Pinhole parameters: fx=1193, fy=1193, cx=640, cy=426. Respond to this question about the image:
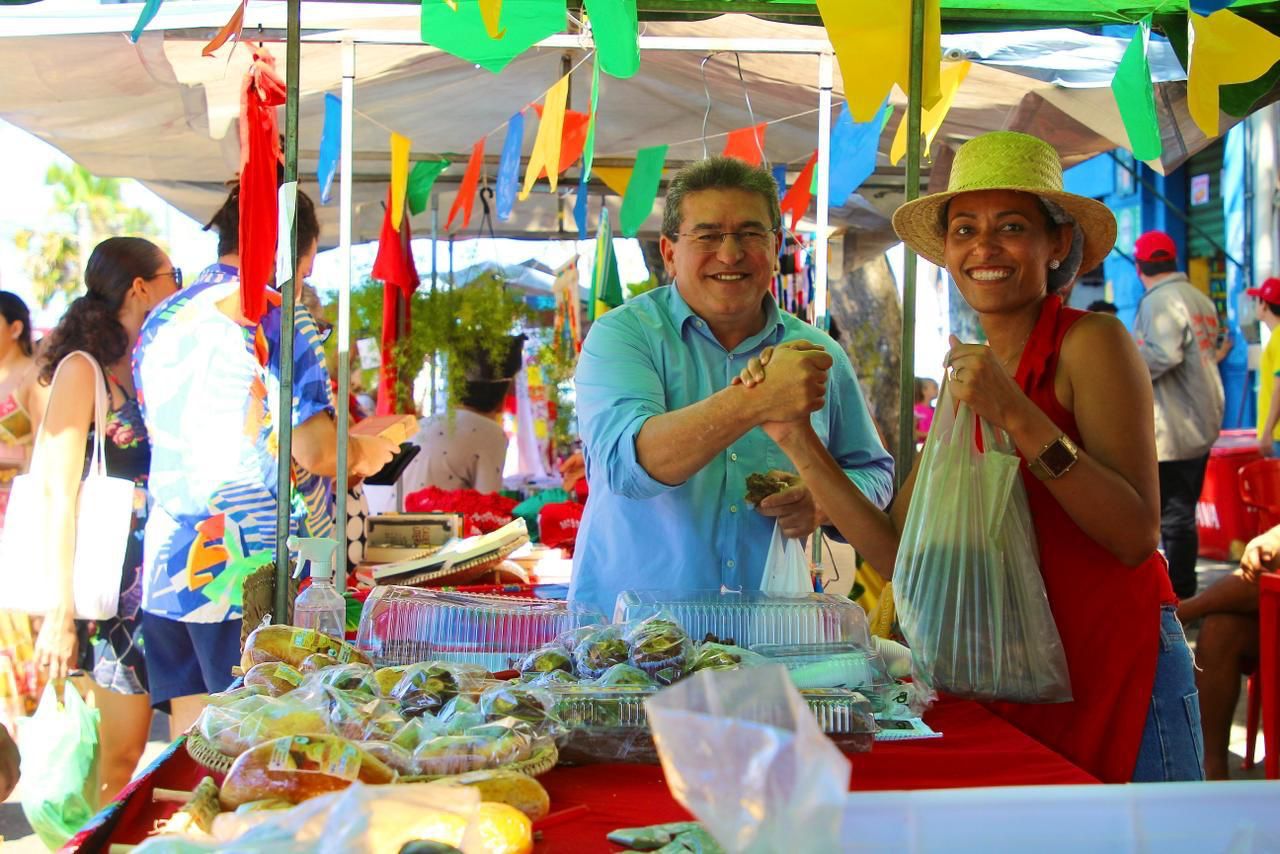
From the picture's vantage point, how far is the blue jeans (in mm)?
1994

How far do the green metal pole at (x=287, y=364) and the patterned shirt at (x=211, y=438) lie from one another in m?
0.72

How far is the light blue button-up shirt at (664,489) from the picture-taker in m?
2.41

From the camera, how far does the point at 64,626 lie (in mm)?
3713

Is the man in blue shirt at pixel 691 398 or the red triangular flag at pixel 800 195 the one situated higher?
the red triangular flag at pixel 800 195

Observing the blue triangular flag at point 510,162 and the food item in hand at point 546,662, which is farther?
the blue triangular flag at point 510,162

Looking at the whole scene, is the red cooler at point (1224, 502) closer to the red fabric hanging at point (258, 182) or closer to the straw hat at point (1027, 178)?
the straw hat at point (1027, 178)

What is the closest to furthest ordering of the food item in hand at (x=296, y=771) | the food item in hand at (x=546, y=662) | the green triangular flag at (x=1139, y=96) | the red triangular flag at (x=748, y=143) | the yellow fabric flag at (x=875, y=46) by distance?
the food item in hand at (x=296, y=771), the food item in hand at (x=546, y=662), the yellow fabric flag at (x=875, y=46), the green triangular flag at (x=1139, y=96), the red triangular flag at (x=748, y=143)

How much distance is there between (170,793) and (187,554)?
2008mm

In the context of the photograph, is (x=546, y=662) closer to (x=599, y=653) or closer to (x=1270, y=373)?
(x=599, y=653)

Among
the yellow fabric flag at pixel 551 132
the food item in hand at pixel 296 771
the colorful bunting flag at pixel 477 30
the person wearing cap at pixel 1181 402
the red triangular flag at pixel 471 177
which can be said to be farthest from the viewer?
the person wearing cap at pixel 1181 402

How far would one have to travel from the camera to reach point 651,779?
1.58 meters

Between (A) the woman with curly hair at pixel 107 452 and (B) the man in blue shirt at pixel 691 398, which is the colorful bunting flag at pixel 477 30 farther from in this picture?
(A) the woman with curly hair at pixel 107 452

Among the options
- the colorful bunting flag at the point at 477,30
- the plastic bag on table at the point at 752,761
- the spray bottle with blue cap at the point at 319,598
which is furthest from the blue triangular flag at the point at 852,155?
the plastic bag on table at the point at 752,761

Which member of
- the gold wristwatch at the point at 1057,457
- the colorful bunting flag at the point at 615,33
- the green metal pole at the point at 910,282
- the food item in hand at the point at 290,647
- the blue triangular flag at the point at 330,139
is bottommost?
the food item in hand at the point at 290,647
